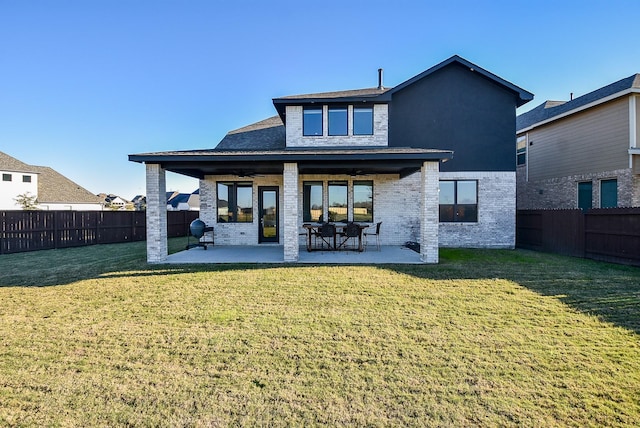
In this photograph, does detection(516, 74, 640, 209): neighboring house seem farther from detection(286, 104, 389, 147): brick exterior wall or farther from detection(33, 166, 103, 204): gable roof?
detection(33, 166, 103, 204): gable roof

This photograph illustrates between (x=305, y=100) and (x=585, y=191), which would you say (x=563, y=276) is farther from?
(x=305, y=100)

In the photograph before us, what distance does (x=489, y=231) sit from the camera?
38.9 ft

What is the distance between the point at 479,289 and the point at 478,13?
10.8 meters

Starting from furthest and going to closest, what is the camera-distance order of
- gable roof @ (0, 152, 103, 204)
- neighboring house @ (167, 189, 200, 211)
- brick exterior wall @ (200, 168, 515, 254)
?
neighboring house @ (167, 189, 200, 211) → gable roof @ (0, 152, 103, 204) → brick exterior wall @ (200, 168, 515, 254)

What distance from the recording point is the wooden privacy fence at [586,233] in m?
8.09

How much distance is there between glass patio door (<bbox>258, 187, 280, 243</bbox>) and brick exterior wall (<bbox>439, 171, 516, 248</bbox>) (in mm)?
7027

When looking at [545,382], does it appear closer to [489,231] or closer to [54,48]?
[489,231]

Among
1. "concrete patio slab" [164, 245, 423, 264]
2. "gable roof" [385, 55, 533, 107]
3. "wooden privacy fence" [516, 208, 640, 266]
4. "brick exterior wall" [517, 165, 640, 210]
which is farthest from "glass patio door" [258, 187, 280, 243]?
"brick exterior wall" [517, 165, 640, 210]

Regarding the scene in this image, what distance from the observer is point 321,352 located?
3.38 metres

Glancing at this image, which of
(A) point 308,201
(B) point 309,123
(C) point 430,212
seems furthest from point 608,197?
(B) point 309,123

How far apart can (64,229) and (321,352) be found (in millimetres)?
14301

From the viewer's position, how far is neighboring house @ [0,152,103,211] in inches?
990

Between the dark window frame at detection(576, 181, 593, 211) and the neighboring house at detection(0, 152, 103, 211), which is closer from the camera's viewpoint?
the dark window frame at detection(576, 181, 593, 211)

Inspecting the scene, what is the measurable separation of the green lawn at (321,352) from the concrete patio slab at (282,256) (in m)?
2.23
